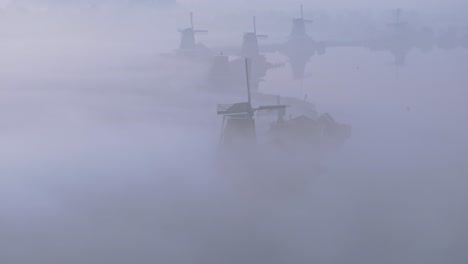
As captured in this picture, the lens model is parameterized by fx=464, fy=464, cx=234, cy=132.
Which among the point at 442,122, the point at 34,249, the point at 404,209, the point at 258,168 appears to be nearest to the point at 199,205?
the point at 258,168

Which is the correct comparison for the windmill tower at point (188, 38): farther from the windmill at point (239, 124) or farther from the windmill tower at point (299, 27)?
the windmill at point (239, 124)

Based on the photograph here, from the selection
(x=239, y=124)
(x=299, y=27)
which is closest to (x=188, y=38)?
(x=299, y=27)

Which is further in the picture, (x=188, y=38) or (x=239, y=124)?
(x=188, y=38)

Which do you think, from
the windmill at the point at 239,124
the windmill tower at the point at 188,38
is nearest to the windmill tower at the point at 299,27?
the windmill tower at the point at 188,38

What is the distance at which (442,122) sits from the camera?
74.6 feet

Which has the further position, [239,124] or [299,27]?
[299,27]

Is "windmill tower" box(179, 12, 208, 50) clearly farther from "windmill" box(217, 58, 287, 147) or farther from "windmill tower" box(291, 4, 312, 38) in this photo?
"windmill" box(217, 58, 287, 147)

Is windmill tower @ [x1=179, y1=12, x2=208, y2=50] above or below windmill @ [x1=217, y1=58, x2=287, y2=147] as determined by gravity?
above

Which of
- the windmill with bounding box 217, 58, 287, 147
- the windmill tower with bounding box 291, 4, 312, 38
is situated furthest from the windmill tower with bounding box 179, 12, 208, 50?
the windmill with bounding box 217, 58, 287, 147

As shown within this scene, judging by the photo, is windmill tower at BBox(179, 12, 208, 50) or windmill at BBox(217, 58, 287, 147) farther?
windmill tower at BBox(179, 12, 208, 50)

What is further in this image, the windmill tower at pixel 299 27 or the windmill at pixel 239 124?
the windmill tower at pixel 299 27

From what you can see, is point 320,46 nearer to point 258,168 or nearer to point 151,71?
point 151,71

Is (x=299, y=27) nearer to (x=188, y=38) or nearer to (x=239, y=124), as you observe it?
(x=188, y=38)

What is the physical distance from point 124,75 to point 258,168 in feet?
109
